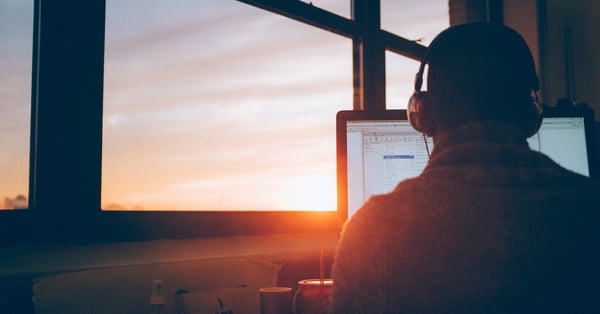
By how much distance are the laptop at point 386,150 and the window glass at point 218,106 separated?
1.67 feet

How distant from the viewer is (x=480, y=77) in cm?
74

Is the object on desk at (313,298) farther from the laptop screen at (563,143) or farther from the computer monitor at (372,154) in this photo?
the laptop screen at (563,143)

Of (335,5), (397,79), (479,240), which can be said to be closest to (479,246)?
(479,240)

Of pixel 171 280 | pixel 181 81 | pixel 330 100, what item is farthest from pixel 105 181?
pixel 330 100

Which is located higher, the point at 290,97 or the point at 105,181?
the point at 290,97

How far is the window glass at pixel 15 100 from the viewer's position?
125 centimetres

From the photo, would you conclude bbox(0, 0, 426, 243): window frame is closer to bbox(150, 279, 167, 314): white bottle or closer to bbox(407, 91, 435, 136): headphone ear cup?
bbox(150, 279, 167, 314): white bottle

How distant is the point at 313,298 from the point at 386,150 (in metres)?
0.42

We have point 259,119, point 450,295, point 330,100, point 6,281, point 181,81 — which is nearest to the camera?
point 450,295

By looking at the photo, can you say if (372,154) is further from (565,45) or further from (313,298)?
(565,45)

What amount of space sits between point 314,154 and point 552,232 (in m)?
1.63

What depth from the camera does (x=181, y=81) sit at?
5.69 feet

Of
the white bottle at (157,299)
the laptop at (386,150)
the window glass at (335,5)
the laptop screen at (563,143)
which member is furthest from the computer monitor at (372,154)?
the window glass at (335,5)

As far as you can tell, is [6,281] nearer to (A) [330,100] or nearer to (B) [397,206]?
(B) [397,206]
